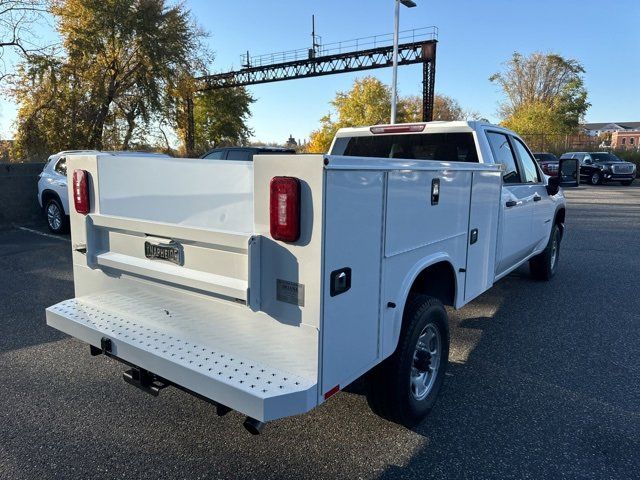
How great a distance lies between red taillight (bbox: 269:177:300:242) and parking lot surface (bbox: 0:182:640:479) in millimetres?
1417

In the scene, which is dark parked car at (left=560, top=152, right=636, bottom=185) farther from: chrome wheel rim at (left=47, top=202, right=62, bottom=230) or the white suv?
chrome wheel rim at (left=47, top=202, right=62, bottom=230)

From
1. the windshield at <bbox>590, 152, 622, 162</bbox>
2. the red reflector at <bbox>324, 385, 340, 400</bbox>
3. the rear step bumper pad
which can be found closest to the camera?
the rear step bumper pad

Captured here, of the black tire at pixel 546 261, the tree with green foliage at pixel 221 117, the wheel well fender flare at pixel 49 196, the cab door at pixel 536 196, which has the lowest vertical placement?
the black tire at pixel 546 261

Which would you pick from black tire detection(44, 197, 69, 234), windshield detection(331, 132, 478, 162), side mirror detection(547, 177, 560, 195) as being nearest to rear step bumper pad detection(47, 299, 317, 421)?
windshield detection(331, 132, 478, 162)

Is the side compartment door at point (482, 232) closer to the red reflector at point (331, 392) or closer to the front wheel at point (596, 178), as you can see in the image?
the red reflector at point (331, 392)

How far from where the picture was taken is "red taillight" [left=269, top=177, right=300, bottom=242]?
2.11 m

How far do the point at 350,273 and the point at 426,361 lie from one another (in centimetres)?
118

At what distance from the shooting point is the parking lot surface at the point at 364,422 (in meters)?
2.71

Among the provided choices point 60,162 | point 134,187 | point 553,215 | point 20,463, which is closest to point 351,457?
point 20,463

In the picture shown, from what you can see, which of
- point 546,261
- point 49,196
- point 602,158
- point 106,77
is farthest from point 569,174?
point 602,158

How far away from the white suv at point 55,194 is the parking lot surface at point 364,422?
17.7 ft

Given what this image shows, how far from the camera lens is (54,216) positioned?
405 inches

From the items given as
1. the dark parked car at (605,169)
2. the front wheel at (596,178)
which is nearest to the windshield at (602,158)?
the dark parked car at (605,169)

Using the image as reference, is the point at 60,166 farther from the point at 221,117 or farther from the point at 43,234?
the point at 221,117
